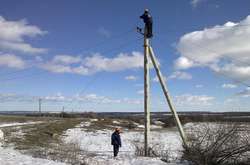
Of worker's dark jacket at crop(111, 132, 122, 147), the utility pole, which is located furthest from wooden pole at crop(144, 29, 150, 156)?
worker's dark jacket at crop(111, 132, 122, 147)

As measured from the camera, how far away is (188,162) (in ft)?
56.0

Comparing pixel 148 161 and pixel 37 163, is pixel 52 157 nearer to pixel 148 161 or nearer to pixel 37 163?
pixel 37 163

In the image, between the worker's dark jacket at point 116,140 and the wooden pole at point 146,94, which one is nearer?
the wooden pole at point 146,94

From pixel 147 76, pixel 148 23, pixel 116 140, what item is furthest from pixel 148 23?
pixel 116 140

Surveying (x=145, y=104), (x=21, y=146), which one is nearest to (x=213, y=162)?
(x=145, y=104)

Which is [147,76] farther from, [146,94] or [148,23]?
[148,23]

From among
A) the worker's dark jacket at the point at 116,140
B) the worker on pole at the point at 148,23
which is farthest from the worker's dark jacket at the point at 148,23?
the worker's dark jacket at the point at 116,140

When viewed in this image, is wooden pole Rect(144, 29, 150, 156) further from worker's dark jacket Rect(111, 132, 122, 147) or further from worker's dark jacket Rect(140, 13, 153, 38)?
worker's dark jacket Rect(111, 132, 122, 147)

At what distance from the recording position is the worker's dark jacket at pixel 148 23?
18672 millimetres

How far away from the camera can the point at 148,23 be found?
61.8 ft

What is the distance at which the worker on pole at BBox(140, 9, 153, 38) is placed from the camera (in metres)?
18.6

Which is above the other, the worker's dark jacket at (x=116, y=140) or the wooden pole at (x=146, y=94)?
the wooden pole at (x=146, y=94)

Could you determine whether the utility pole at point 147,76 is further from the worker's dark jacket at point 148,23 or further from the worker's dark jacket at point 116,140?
the worker's dark jacket at point 116,140

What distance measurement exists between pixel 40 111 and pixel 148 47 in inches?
3524
